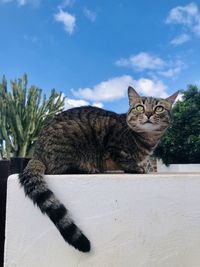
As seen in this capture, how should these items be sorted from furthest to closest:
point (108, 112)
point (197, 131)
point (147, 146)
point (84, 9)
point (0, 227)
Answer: point (197, 131), point (84, 9), point (108, 112), point (147, 146), point (0, 227)

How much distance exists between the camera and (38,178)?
1306 millimetres

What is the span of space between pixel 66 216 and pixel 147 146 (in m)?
0.61

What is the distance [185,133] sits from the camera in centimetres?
667

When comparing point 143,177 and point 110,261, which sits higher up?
point 143,177

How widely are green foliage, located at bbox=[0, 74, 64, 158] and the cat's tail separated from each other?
18.8 feet

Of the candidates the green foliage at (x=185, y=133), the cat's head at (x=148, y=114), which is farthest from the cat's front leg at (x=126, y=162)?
the green foliage at (x=185, y=133)

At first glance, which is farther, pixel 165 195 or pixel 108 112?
pixel 108 112

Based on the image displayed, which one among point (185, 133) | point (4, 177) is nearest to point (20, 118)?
point (185, 133)

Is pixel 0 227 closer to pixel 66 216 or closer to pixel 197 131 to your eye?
pixel 66 216

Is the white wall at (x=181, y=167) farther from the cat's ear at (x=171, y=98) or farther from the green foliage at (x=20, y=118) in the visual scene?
the cat's ear at (x=171, y=98)

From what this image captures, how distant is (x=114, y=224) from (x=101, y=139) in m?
0.46

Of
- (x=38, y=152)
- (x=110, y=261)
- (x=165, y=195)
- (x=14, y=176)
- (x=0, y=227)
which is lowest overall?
(x=110, y=261)

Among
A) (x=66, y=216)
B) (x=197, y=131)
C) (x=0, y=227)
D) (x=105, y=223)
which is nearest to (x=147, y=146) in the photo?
(x=105, y=223)

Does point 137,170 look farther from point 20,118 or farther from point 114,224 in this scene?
point 20,118
